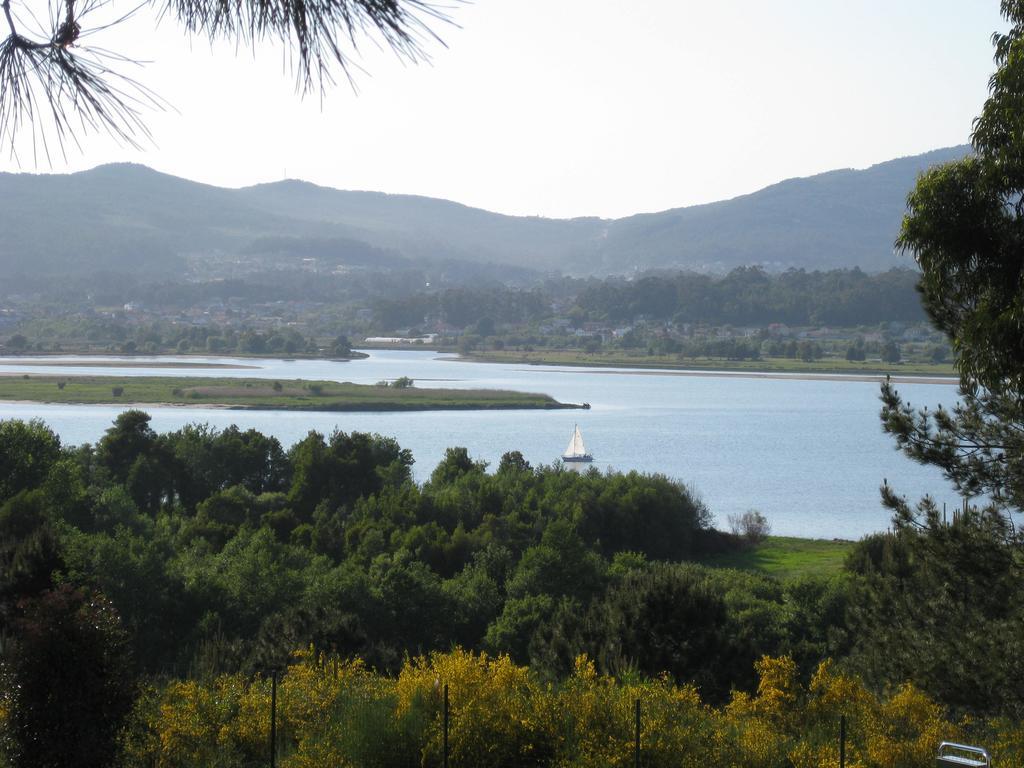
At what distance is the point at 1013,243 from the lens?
6.70 metres

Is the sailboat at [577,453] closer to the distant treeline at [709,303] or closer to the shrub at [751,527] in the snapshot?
the shrub at [751,527]

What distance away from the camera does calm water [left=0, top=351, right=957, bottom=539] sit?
133ft

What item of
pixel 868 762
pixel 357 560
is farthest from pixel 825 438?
pixel 868 762

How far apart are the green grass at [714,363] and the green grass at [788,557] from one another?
49.9 meters

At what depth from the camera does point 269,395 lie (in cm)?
6525

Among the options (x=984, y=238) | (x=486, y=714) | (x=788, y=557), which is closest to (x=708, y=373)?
(x=788, y=557)

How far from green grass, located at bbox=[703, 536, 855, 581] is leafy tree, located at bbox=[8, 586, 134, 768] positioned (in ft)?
72.6

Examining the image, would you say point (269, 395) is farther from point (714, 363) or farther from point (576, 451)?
point (714, 363)

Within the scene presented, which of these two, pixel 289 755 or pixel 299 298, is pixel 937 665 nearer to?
pixel 289 755

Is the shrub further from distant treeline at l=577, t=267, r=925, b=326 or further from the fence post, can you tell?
distant treeline at l=577, t=267, r=925, b=326

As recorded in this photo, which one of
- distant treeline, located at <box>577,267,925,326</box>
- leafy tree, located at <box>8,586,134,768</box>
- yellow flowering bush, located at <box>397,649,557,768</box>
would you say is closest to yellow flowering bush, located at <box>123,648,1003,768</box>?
yellow flowering bush, located at <box>397,649,557,768</box>

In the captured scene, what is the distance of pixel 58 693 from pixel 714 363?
317 feet

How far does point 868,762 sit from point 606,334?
121386mm

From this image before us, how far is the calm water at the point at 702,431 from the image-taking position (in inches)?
1598
